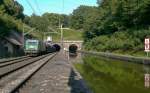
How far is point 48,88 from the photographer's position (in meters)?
20.1

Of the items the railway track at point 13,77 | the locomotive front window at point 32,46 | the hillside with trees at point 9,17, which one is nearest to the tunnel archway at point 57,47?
the hillside with trees at point 9,17

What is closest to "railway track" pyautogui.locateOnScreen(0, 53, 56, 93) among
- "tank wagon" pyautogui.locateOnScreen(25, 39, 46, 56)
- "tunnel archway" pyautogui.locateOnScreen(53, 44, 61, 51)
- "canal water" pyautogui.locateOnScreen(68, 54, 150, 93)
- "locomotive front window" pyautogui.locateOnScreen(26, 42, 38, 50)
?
"canal water" pyautogui.locateOnScreen(68, 54, 150, 93)

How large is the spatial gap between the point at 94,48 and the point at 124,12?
40016mm

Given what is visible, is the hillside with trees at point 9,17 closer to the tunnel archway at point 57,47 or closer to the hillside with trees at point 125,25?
the tunnel archway at point 57,47

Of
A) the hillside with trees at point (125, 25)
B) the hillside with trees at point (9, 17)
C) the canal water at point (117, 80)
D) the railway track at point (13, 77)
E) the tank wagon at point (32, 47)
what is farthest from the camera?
the hillside with trees at point (9, 17)

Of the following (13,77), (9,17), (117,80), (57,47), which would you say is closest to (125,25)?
(9,17)

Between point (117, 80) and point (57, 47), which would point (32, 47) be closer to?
point (117, 80)

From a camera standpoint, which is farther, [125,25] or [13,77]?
[125,25]

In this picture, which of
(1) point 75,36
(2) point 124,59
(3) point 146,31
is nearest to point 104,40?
(3) point 146,31

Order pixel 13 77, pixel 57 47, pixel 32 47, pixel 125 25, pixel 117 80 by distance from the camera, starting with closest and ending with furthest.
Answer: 1. pixel 13 77
2. pixel 117 80
3. pixel 32 47
4. pixel 125 25
5. pixel 57 47

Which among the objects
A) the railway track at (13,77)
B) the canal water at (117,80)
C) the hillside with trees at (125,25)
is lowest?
the canal water at (117,80)

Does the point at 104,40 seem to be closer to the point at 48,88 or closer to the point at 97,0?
the point at 97,0

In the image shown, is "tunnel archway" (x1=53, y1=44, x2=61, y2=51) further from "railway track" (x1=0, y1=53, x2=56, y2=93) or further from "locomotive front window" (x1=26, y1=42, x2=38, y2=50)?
"railway track" (x1=0, y1=53, x2=56, y2=93)

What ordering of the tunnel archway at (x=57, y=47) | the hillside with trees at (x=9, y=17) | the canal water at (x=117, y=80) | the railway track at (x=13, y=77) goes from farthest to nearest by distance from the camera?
the tunnel archway at (x=57, y=47) < the hillside with trees at (x=9, y=17) < the canal water at (x=117, y=80) < the railway track at (x=13, y=77)
